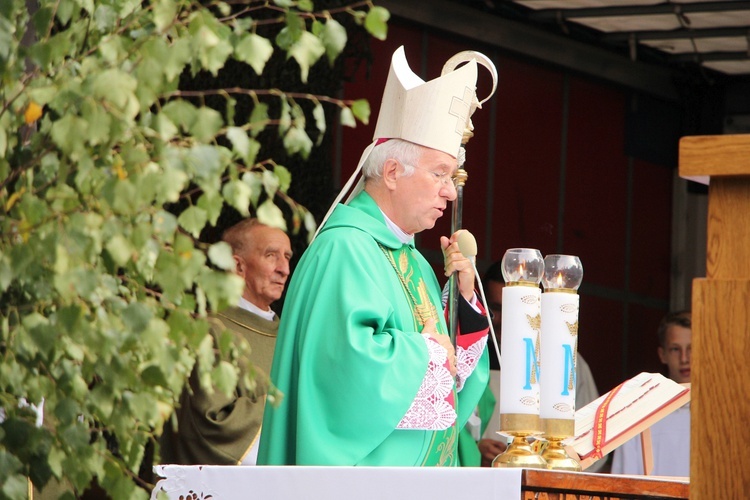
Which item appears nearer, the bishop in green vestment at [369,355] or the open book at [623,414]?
the open book at [623,414]

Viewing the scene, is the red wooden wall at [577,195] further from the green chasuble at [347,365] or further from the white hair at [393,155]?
the green chasuble at [347,365]

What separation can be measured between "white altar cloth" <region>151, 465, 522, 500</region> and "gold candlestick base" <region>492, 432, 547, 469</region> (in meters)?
0.25

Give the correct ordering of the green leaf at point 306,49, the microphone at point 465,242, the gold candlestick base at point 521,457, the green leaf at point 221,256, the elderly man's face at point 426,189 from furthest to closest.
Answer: the elderly man's face at point 426,189 → the microphone at point 465,242 → the gold candlestick base at point 521,457 → the green leaf at point 306,49 → the green leaf at point 221,256

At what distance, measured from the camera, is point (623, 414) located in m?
3.47

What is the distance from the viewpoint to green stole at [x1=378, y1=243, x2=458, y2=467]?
4.07 m

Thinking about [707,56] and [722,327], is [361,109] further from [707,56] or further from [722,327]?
[707,56]

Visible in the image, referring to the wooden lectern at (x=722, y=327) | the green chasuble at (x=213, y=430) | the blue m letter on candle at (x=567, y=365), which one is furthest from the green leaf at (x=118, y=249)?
the green chasuble at (x=213, y=430)

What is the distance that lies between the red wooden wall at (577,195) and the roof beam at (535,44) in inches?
4.1

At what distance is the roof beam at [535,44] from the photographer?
8.48m

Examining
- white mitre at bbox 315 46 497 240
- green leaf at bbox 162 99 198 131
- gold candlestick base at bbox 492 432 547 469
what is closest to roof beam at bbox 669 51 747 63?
white mitre at bbox 315 46 497 240

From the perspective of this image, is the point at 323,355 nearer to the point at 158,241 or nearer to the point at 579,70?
the point at 158,241

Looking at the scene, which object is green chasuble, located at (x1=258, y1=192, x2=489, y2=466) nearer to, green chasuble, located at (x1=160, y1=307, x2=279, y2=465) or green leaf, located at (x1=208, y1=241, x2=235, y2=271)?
green chasuble, located at (x1=160, y1=307, x2=279, y2=465)

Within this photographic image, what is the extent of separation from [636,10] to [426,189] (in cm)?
457

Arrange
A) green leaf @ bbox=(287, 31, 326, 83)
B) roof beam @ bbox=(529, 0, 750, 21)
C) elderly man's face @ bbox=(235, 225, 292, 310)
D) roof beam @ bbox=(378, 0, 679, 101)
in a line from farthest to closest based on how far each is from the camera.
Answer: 1. roof beam @ bbox=(378, 0, 679, 101)
2. roof beam @ bbox=(529, 0, 750, 21)
3. elderly man's face @ bbox=(235, 225, 292, 310)
4. green leaf @ bbox=(287, 31, 326, 83)
